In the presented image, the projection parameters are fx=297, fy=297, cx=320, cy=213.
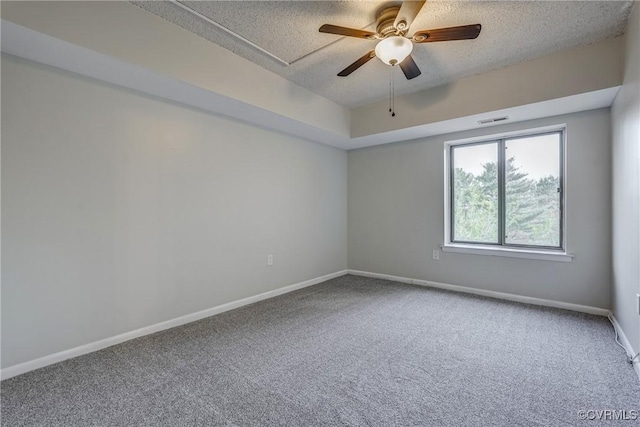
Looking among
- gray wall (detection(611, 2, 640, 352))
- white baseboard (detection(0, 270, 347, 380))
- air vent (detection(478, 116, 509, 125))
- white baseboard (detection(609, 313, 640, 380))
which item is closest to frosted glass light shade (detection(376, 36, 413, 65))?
gray wall (detection(611, 2, 640, 352))

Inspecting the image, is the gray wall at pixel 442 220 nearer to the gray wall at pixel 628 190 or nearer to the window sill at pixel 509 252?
the window sill at pixel 509 252

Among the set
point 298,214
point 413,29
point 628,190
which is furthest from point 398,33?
point 298,214

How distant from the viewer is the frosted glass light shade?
2.11m

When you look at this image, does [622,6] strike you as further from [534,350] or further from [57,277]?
[57,277]

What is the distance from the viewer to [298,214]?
13.6 feet

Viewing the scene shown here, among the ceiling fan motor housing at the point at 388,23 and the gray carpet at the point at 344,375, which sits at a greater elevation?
the ceiling fan motor housing at the point at 388,23

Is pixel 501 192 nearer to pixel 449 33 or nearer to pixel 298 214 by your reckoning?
pixel 449 33

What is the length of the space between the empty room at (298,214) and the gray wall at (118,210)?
0.02 metres

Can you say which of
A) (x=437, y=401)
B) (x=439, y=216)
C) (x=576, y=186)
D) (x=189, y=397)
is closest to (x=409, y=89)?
(x=439, y=216)

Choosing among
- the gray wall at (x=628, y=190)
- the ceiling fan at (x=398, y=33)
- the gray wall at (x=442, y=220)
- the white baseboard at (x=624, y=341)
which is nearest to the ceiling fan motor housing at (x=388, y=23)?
the ceiling fan at (x=398, y=33)

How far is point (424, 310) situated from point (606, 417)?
5.57 feet

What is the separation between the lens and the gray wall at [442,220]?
3.07 meters

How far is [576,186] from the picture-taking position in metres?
3.17

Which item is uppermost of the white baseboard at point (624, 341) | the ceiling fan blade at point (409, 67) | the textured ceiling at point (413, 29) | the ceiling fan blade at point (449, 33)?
the textured ceiling at point (413, 29)
